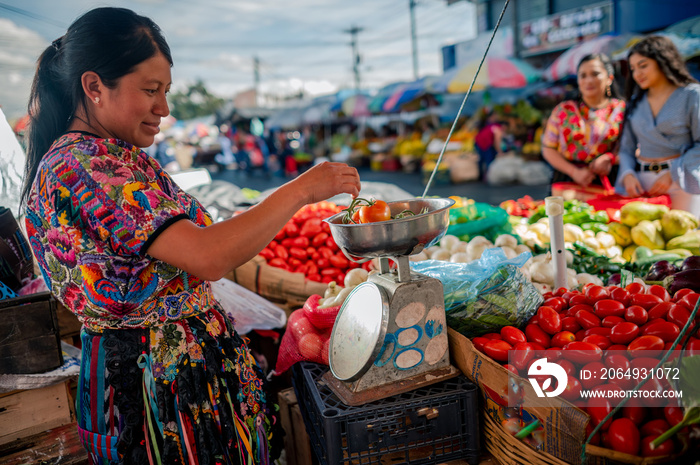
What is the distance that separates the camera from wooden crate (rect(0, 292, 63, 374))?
6.18 ft

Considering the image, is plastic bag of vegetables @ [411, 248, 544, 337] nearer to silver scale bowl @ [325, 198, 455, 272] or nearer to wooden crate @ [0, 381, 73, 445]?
silver scale bowl @ [325, 198, 455, 272]

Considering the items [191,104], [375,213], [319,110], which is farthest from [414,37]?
[191,104]

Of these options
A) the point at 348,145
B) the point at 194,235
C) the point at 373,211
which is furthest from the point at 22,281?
the point at 348,145

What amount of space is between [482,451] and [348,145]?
67.9 ft

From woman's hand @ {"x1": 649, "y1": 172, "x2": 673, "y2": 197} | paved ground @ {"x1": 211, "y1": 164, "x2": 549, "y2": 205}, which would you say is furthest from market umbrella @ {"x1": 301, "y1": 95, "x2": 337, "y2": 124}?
woman's hand @ {"x1": 649, "y1": 172, "x2": 673, "y2": 197}

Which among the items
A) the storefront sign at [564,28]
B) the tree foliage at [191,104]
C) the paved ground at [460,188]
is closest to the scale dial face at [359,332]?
the paved ground at [460,188]

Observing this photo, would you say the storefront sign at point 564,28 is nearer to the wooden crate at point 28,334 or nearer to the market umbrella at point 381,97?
the market umbrella at point 381,97

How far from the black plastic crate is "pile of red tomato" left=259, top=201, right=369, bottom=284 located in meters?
1.72

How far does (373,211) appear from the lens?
1.55m

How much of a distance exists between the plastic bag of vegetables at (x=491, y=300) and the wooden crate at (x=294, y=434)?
84cm

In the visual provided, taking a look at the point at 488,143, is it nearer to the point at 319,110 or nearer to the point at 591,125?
the point at 591,125

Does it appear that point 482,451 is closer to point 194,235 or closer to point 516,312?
point 516,312

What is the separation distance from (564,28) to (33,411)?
49.4ft

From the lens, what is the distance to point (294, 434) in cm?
224
